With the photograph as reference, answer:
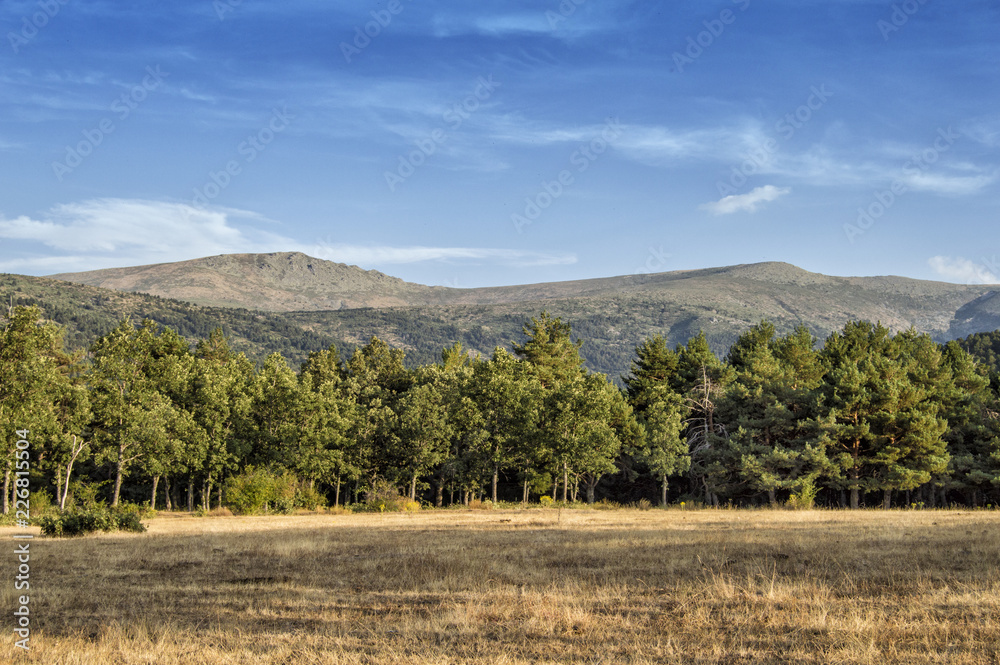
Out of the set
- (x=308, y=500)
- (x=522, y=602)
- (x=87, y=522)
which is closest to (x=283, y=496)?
(x=308, y=500)

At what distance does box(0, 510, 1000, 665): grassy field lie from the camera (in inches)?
368

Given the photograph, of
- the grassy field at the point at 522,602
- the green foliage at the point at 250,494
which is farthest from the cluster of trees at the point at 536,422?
the grassy field at the point at 522,602

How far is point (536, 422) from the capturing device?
69312mm

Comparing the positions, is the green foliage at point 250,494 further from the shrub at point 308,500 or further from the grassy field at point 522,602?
the grassy field at point 522,602

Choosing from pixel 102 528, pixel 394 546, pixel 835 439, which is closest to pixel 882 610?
pixel 394 546

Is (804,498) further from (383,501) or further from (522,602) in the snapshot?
(522,602)

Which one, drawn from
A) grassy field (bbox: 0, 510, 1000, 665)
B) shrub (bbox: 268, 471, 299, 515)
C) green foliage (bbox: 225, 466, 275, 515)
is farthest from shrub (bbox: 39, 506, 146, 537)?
shrub (bbox: 268, 471, 299, 515)

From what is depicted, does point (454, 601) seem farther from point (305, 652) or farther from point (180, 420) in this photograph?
point (180, 420)

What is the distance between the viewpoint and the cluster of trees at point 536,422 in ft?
188

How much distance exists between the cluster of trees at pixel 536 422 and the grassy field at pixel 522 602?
1448 inches

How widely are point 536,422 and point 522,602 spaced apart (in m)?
57.4

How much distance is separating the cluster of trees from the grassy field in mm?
36791

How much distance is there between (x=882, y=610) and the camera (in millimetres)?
11102

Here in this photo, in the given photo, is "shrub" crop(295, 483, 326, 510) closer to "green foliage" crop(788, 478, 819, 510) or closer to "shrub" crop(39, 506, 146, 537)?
"shrub" crop(39, 506, 146, 537)
